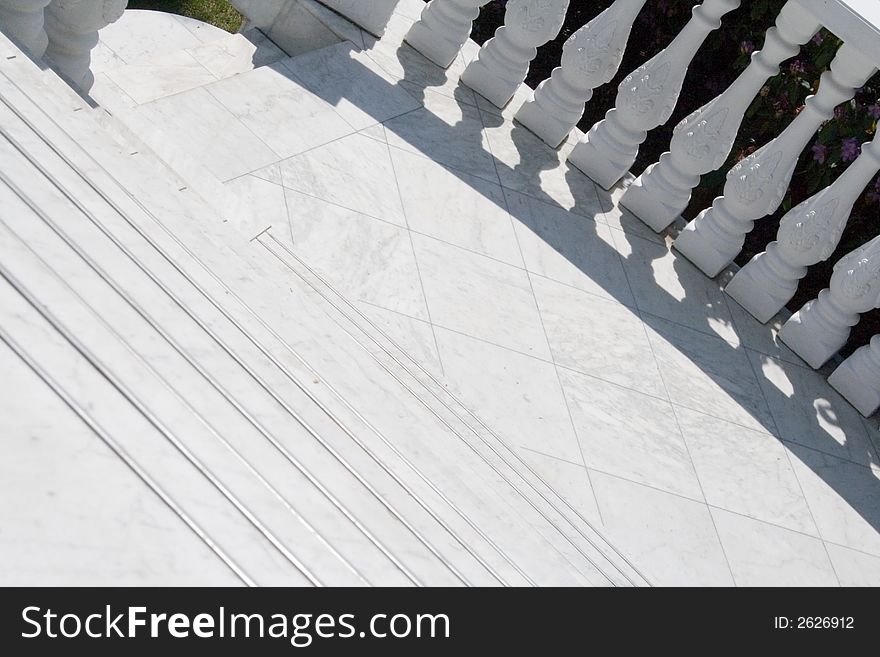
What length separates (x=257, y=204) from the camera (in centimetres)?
441

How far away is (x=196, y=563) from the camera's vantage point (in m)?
2.33

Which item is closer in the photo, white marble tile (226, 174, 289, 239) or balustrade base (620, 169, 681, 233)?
white marble tile (226, 174, 289, 239)

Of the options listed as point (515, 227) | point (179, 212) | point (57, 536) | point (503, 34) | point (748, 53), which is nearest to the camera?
point (57, 536)

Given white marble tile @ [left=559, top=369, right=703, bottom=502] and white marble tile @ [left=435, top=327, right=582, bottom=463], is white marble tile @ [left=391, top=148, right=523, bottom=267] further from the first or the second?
white marble tile @ [left=559, top=369, right=703, bottom=502]

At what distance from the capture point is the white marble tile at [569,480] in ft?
13.1

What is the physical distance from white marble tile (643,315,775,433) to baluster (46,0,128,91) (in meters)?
2.47

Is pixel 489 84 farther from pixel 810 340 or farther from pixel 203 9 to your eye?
pixel 203 9

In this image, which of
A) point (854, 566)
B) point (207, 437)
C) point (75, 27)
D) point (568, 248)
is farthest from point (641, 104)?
point (207, 437)

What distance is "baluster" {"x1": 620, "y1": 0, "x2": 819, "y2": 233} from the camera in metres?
4.62

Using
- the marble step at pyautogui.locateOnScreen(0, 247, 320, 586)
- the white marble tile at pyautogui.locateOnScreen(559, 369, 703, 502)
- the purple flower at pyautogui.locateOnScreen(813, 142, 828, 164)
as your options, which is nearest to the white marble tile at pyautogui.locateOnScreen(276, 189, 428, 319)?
the white marble tile at pyautogui.locateOnScreen(559, 369, 703, 502)

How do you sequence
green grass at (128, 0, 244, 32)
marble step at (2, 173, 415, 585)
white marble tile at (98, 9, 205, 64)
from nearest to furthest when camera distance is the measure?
1. marble step at (2, 173, 415, 585)
2. white marble tile at (98, 9, 205, 64)
3. green grass at (128, 0, 244, 32)

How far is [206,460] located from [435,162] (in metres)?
2.79
